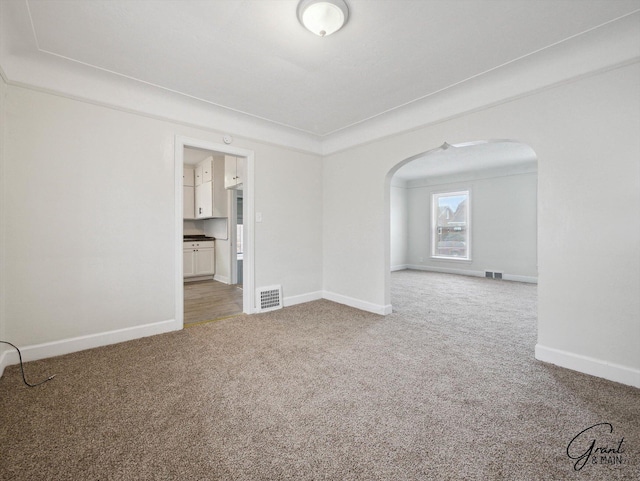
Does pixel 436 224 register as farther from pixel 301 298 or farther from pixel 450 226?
pixel 301 298

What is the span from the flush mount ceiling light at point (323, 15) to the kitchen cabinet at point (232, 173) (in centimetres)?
334

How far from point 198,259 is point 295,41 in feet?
17.1

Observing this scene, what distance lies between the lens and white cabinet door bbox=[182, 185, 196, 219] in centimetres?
656

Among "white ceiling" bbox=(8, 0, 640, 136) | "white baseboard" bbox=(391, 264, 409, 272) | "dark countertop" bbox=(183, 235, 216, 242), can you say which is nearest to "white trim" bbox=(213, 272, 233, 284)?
"dark countertop" bbox=(183, 235, 216, 242)

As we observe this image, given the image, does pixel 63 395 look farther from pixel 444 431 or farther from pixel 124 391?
pixel 444 431

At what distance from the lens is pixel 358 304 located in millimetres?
4055

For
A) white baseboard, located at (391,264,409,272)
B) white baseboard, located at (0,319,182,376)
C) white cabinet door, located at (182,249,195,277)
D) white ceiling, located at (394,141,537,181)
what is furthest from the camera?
white baseboard, located at (391,264,409,272)

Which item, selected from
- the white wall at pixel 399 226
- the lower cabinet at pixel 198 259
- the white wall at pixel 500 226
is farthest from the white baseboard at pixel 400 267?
the lower cabinet at pixel 198 259

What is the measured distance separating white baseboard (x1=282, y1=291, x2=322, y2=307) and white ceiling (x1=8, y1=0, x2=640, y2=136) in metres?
2.74

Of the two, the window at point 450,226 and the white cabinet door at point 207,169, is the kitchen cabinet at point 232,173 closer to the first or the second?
the white cabinet door at point 207,169

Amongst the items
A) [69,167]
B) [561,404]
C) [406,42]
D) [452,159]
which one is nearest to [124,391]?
[69,167]

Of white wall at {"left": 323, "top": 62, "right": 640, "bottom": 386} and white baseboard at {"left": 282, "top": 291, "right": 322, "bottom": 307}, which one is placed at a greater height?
white wall at {"left": 323, "top": 62, "right": 640, "bottom": 386}

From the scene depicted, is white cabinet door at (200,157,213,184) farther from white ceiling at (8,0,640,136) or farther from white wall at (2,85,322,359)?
white ceiling at (8,0,640,136)

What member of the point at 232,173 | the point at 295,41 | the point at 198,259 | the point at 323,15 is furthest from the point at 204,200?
the point at 323,15
